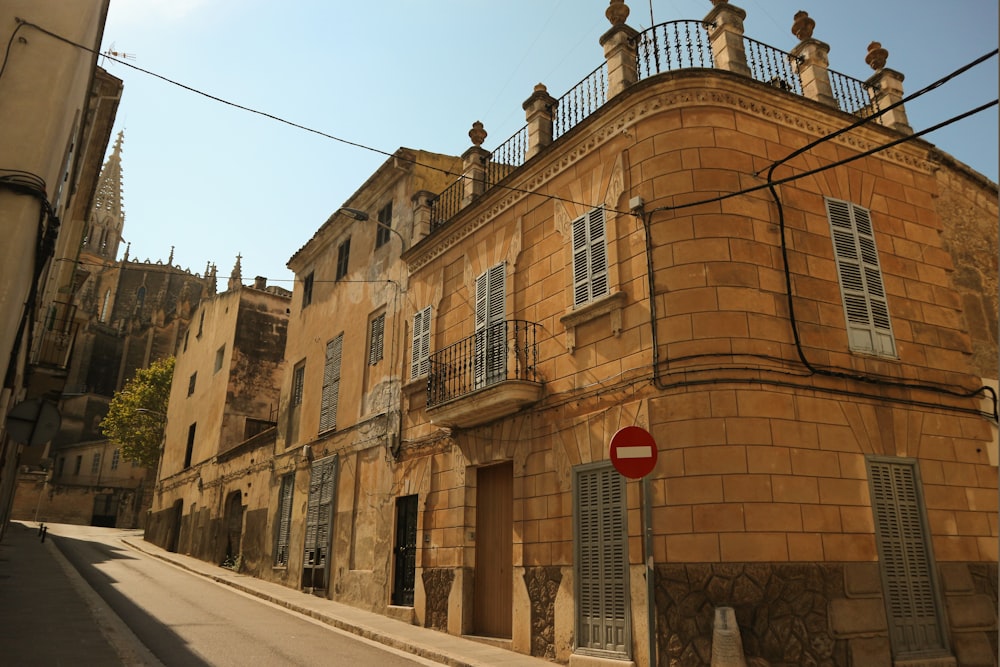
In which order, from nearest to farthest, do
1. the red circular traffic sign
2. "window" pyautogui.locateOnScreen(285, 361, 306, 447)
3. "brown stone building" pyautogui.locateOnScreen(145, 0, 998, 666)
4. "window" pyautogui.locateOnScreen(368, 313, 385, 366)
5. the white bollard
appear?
the red circular traffic sign
the white bollard
"brown stone building" pyautogui.locateOnScreen(145, 0, 998, 666)
"window" pyautogui.locateOnScreen(368, 313, 385, 366)
"window" pyautogui.locateOnScreen(285, 361, 306, 447)

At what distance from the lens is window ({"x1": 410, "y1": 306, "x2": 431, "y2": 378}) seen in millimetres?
14367

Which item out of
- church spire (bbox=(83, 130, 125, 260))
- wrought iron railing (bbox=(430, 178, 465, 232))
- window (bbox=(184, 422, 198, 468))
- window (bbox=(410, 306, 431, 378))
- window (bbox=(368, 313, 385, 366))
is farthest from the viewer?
church spire (bbox=(83, 130, 125, 260))

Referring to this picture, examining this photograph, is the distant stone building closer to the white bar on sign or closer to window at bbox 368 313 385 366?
A: window at bbox 368 313 385 366

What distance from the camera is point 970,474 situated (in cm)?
973

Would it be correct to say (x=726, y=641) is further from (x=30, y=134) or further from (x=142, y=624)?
(x=30, y=134)

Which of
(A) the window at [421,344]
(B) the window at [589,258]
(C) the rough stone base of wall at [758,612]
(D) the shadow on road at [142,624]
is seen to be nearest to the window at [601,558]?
(C) the rough stone base of wall at [758,612]

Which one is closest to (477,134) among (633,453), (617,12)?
(617,12)

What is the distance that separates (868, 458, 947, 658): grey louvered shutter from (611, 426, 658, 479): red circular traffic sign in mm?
3848

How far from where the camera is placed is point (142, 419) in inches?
1795

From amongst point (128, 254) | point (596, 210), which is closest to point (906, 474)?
point (596, 210)

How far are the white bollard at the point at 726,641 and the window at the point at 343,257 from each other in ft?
47.4

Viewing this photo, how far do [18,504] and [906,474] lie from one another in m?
56.7

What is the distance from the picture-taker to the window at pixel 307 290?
21.9 meters

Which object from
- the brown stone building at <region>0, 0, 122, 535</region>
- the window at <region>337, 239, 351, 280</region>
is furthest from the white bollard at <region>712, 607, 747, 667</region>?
the window at <region>337, 239, 351, 280</region>
